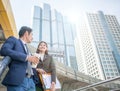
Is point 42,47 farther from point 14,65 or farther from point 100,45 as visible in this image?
point 100,45

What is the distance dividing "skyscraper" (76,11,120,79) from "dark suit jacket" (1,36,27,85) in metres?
93.8

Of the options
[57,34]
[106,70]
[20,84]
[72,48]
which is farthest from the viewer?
[72,48]

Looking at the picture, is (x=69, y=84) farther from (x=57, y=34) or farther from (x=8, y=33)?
(x=57, y=34)

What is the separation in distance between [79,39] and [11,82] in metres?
135

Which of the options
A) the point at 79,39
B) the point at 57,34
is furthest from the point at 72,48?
the point at 57,34

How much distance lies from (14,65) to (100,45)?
112m

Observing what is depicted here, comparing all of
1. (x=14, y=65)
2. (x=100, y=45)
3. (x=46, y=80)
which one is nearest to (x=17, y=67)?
(x=14, y=65)

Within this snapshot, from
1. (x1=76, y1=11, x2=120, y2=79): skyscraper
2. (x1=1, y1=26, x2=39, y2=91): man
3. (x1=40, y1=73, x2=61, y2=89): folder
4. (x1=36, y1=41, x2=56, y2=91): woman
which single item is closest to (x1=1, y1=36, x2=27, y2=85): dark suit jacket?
(x1=1, y1=26, x2=39, y2=91): man

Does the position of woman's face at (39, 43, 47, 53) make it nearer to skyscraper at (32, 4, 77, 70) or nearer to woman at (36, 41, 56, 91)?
woman at (36, 41, 56, 91)

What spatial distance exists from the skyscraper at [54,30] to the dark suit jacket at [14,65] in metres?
101

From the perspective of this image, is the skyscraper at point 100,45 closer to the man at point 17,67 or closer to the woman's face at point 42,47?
the woman's face at point 42,47

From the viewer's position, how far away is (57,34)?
114 meters

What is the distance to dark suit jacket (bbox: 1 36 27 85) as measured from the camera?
1.75 meters

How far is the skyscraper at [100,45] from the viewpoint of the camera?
325 feet
